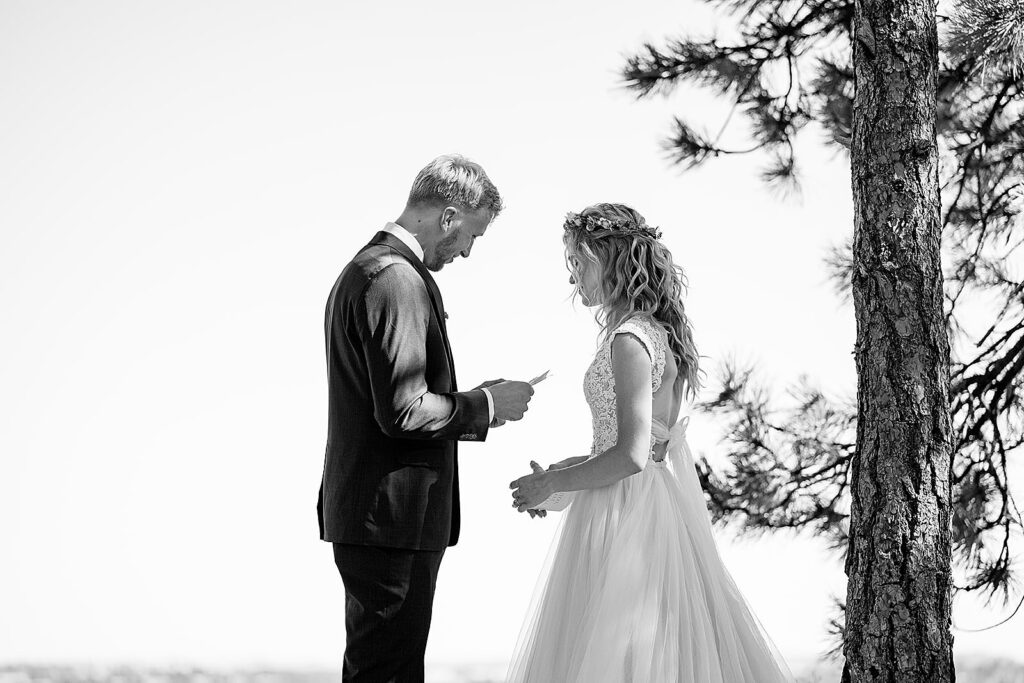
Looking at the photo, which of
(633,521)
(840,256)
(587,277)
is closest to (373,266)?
(587,277)

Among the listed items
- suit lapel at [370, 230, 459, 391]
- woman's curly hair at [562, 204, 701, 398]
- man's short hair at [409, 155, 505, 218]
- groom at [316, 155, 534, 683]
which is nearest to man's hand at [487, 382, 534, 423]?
groom at [316, 155, 534, 683]

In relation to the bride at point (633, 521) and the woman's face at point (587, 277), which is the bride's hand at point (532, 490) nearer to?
the bride at point (633, 521)

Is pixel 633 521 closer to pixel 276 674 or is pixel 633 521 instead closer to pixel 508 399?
pixel 508 399

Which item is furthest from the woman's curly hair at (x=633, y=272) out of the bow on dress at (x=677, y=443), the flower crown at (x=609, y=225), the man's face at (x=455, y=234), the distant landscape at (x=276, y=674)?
the distant landscape at (x=276, y=674)

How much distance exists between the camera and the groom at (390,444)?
5.83 ft

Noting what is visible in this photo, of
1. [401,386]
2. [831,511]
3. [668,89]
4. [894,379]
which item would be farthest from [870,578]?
[668,89]

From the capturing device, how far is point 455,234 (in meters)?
1.99

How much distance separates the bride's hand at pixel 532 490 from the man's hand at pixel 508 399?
145 mm

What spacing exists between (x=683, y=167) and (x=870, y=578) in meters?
1.67

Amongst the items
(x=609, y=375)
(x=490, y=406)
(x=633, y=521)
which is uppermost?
(x=609, y=375)

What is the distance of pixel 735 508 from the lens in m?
3.30

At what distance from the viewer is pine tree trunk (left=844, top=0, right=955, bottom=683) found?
2336 mm

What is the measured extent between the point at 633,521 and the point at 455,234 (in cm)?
69

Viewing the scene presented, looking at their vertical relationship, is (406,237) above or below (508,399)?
above
